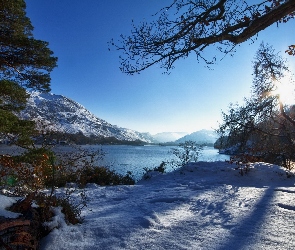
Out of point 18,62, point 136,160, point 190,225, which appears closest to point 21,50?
point 18,62

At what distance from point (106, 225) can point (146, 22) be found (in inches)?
156

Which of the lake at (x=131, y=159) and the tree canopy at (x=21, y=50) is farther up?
the tree canopy at (x=21, y=50)

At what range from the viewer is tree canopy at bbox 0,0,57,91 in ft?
29.5

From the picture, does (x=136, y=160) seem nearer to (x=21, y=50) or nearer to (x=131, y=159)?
(x=131, y=159)

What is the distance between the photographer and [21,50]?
30.8 ft

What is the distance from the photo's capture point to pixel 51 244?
235 centimetres

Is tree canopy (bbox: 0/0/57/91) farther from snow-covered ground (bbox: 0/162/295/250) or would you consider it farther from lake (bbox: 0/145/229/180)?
snow-covered ground (bbox: 0/162/295/250)

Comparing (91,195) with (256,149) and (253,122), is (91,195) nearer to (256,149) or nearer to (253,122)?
(256,149)

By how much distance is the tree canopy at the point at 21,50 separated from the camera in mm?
8977

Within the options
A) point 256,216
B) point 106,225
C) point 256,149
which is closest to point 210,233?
point 256,216

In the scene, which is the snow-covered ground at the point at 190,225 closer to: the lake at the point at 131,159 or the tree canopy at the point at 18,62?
the tree canopy at the point at 18,62

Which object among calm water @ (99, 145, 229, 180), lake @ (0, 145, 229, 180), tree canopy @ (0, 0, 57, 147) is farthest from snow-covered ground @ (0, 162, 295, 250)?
calm water @ (99, 145, 229, 180)

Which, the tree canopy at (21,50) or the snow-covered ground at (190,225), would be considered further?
the tree canopy at (21,50)

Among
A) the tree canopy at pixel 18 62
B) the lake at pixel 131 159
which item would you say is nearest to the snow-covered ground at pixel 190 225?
the tree canopy at pixel 18 62
